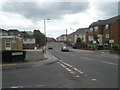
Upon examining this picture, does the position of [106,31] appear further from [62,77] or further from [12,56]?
[62,77]

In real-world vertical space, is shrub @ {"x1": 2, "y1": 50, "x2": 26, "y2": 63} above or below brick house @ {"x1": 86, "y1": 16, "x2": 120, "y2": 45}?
below

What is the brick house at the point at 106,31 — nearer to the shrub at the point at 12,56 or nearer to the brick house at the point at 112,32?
the brick house at the point at 112,32

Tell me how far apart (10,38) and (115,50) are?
985 inches

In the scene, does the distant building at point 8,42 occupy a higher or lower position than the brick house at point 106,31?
lower

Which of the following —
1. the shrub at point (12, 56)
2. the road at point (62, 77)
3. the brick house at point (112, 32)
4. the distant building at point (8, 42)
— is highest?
the brick house at point (112, 32)

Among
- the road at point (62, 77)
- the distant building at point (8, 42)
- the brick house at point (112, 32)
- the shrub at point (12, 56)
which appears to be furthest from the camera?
the brick house at point (112, 32)

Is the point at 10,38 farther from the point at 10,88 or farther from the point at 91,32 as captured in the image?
the point at 91,32

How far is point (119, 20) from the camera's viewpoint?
56.9 meters

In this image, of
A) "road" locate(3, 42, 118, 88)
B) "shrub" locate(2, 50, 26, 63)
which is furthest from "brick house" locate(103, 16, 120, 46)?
"road" locate(3, 42, 118, 88)

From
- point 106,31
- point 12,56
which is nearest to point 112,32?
point 106,31

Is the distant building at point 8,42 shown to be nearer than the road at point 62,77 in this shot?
No

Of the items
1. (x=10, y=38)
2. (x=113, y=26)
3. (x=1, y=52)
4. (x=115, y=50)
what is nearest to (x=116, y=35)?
(x=113, y=26)

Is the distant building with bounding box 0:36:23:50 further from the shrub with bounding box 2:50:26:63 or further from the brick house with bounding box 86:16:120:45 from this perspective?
the brick house with bounding box 86:16:120:45

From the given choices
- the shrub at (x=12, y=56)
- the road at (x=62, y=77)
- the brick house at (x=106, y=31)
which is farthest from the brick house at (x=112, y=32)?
the road at (x=62, y=77)
